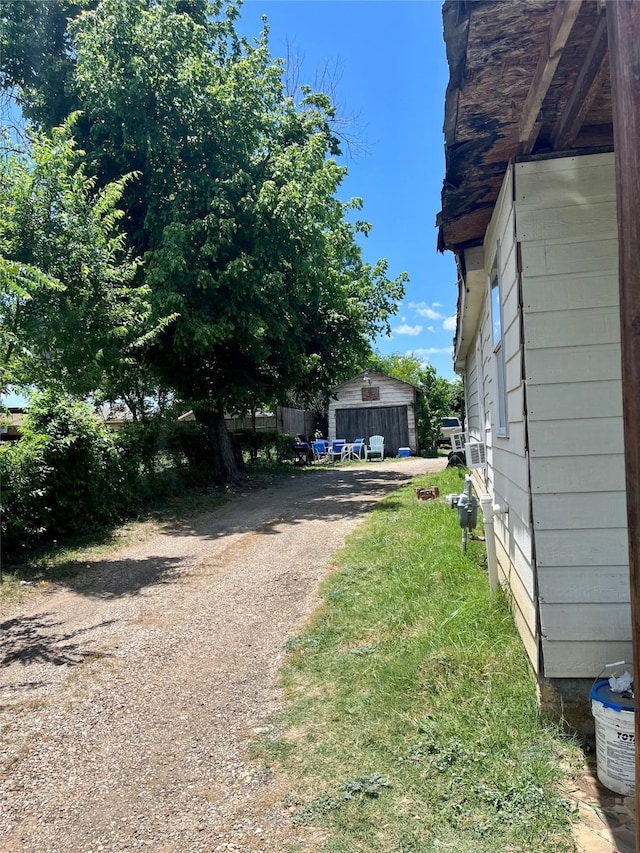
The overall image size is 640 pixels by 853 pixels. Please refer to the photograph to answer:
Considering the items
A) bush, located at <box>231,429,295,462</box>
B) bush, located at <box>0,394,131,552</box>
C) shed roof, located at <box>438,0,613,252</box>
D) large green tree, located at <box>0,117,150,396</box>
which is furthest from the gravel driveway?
bush, located at <box>231,429,295,462</box>

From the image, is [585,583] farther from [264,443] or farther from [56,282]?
[264,443]

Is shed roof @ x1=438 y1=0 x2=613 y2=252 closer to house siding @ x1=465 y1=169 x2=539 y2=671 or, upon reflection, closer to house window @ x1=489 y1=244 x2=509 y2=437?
house siding @ x1=465 y1=169 x2=539 y2=671

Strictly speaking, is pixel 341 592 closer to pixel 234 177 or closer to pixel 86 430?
pixel 86 430

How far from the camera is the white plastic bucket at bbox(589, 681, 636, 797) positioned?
227 cm

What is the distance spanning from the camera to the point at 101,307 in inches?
251

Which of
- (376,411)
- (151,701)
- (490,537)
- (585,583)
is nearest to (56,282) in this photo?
(151,701)

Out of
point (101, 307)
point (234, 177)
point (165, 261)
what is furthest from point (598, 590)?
point (234, 177)

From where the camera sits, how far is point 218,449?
542 inches

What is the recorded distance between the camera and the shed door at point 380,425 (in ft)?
77.0

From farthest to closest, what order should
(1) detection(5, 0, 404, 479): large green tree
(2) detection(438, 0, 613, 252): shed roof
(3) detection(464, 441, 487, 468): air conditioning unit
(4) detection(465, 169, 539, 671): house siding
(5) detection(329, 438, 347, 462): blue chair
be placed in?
(5) detection(329, 438, 347, 462): blue chair → (1) detection(5, 0, 404, 479): large green tree → (3) detection(464, 441, 487, 468): air conditioning unit → (4) detection(465, 169, 539, 671): house siding → (2) detection(438, 0, 613, 252): shed roof

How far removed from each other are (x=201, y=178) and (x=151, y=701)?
1005 centimetres

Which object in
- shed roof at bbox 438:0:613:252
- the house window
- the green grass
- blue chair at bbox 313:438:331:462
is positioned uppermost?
shed roof at bbox 438:0:613:252

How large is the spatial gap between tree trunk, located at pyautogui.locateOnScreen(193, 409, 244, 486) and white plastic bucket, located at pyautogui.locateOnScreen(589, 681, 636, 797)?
11624 millimetres

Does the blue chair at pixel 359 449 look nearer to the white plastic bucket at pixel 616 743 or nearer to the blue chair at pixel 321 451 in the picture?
the blue chair at pixel 321 451
